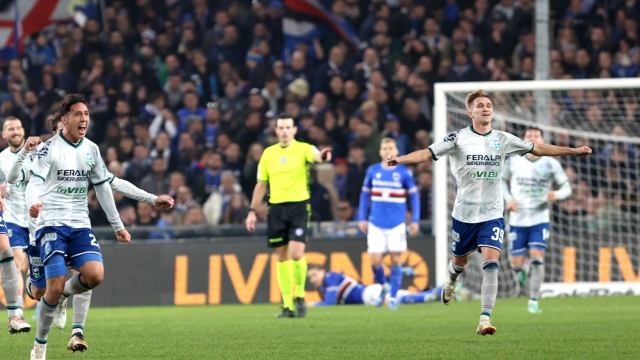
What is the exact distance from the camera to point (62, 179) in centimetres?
785

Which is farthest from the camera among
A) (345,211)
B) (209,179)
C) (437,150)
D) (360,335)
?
(209,179)

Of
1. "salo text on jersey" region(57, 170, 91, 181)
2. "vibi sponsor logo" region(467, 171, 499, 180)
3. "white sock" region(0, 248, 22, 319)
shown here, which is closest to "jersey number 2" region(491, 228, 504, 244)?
"vibi sponsor logo" region(467, 171, 499, 180)

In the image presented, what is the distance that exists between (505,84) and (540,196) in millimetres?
2634

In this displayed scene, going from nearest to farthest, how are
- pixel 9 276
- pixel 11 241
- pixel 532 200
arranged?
pixel 9 276
pixel 11 241
pixel 532 200

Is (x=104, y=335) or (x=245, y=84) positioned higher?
(x=245, y=84)

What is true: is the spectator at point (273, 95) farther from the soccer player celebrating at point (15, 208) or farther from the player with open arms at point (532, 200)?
the soccer player celebrating at point (15, 208)

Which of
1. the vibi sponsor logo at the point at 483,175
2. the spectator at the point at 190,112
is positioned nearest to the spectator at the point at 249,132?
the spectator at the point at 190,112

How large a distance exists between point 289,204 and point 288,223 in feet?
0.75

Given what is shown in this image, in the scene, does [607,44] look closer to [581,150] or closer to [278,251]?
[278,251]

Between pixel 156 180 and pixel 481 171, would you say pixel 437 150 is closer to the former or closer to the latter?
pixel 481 171

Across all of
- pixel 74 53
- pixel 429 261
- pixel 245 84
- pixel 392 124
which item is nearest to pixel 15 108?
pixel 74 53

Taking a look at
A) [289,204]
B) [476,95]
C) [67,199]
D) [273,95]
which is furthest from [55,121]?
[273,95]

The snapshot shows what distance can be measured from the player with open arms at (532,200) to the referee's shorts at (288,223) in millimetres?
2745

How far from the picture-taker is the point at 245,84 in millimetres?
19656
